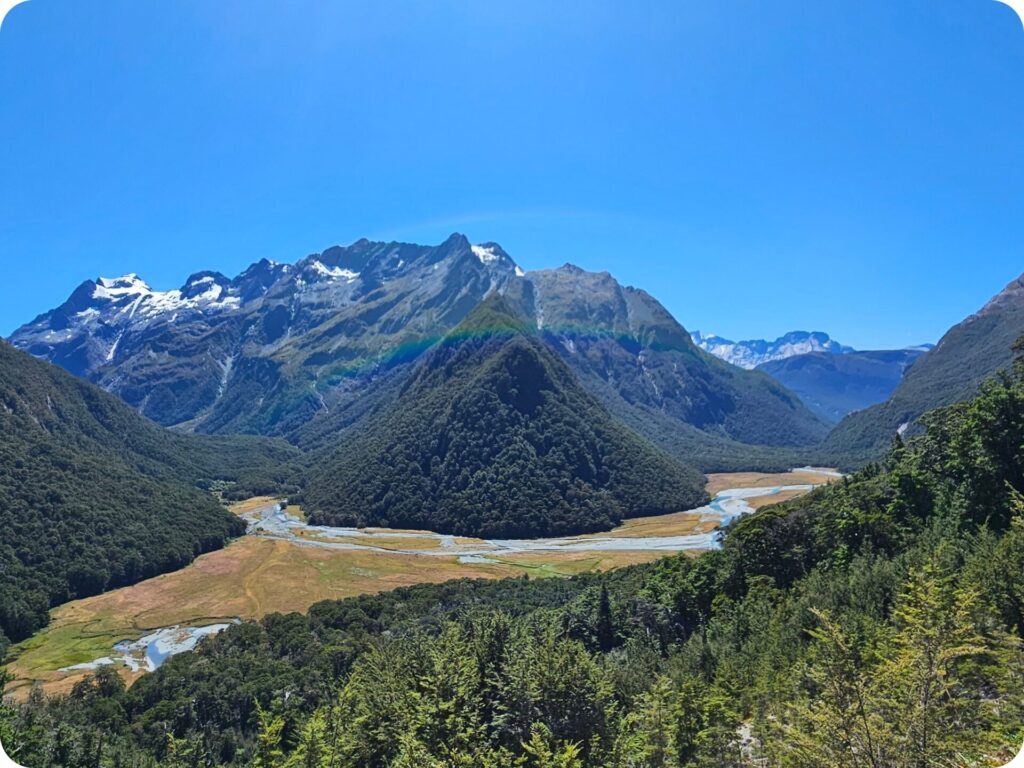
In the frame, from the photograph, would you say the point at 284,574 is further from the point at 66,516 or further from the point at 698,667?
the point at 698,667

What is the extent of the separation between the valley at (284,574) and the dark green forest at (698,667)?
19.3 metres

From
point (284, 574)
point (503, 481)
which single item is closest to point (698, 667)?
point (284, 574)

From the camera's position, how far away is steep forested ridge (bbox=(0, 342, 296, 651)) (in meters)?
104

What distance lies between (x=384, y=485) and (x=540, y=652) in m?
164

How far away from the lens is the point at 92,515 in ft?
414

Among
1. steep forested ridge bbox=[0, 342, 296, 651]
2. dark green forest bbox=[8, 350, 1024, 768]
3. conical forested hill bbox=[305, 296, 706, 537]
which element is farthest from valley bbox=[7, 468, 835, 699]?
dark green forest bbox=[8, 350, 1024, 768]

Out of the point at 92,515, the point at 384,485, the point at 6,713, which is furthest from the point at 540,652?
the point at 384,485

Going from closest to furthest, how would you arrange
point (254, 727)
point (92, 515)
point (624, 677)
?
1. point (624, 677)
2. point (254, 727)
3. point (92, 515)

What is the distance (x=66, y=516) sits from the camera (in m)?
122

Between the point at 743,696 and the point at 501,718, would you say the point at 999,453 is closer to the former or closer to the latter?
the point at 743,696

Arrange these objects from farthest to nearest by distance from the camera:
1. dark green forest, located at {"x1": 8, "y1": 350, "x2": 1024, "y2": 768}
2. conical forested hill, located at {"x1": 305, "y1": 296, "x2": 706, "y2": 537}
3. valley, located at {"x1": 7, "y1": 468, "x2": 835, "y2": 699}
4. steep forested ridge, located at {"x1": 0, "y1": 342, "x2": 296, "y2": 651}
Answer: conical forested hill, located at {"x1": 305, "y1": 296, "x2": 706, "y2": 537} < steep forested ridge, located at {"x1": 0, "y1": 342, "x2": 296, "y2": 651} < valley, located at {"x1": 7, "y1": 468, "x2": 835, "y2": 699} < dark green forest, located at {"x1": 8, "y1": 350, "x2": 1024, "y2": 768}

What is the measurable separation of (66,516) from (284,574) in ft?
177

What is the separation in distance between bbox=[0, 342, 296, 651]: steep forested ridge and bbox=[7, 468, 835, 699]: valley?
15.6 feet

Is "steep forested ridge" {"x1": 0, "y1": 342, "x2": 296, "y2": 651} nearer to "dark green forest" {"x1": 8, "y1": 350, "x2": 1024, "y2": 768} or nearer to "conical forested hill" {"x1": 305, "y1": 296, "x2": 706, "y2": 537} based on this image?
"conical forested hill" {"x1": 305, "y1": 296, "x2": 706, "y2": 537}
